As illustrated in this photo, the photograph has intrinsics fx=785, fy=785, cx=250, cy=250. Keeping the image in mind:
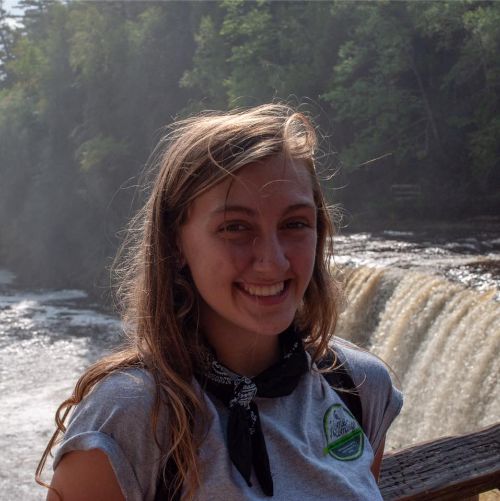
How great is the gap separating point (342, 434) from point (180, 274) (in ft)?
1.32

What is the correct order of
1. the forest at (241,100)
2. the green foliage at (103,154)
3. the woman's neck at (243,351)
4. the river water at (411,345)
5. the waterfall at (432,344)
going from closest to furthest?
the woman's neck at (243,351)
the waterfall at (432,344)
the river water at (411,345)
the forest at (241,100)
the green foliage at (103,154)

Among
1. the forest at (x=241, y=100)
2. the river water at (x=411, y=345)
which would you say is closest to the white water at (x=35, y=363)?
the river water at (x=411, y=345)

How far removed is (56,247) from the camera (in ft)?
91.1

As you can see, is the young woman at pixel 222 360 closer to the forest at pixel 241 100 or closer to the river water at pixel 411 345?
the river water at pixel 411 345

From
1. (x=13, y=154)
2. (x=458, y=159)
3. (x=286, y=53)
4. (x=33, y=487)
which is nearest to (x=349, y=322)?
(x=33, y=487)

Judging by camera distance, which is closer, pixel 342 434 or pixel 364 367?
pixel 342 434

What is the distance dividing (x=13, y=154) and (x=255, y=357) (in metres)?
31.8

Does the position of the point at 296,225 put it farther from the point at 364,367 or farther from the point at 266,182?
the point at 364,367

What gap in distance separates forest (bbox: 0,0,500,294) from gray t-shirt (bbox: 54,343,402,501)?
7.53m

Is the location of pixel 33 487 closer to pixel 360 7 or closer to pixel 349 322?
pixel 349 322

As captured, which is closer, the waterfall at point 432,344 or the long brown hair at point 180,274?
the long brown hair at point 180,274

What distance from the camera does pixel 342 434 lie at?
1383 millimetres

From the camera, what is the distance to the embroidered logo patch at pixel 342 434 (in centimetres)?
136

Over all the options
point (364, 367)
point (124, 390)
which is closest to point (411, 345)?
point (364, 367)
